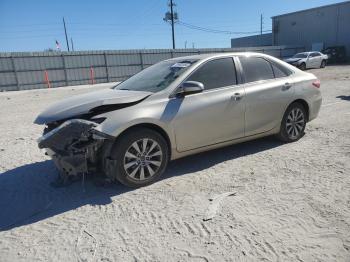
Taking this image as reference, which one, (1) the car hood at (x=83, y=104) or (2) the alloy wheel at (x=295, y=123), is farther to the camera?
(2) the alloy wheel at (x=295, y=123)

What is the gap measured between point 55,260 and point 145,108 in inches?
80.1

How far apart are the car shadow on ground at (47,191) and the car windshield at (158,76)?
1233 mm

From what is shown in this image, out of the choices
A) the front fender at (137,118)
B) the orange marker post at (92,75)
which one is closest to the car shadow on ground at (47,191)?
the front fender at (137,118)

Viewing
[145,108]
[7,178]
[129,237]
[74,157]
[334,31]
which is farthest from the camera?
[334,31]

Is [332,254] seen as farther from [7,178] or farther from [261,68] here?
[7,178]

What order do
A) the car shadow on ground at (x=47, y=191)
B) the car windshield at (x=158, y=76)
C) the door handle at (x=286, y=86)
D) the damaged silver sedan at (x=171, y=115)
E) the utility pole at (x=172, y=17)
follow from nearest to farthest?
the car shadow on ground at (x=47, y=191) < the damaged silver sedan at (x=171, y=115) < the car windshield at (x=158, y=76) < the door handle at (x=286, y=86) < the utility pole at (x=172, y=17)

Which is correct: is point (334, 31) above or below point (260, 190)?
above

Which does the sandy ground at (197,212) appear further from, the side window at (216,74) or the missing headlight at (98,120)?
the side window at (216,74)

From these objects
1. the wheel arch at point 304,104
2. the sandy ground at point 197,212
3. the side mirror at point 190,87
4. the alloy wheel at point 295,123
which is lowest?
the sandy ground at point 197,212

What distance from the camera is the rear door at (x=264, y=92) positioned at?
5.25m

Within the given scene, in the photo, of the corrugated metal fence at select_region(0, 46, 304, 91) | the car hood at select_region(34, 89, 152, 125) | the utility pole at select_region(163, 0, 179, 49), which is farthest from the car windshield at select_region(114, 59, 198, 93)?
the utility pole at select_region(163, 0, 179, 49)

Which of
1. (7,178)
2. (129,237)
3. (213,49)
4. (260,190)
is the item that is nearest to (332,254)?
(260,190)

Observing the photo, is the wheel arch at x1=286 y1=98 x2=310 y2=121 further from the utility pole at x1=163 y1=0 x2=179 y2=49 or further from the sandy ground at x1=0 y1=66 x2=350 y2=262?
the utility pole at x1=163 y1=0 x2=179 y2=49

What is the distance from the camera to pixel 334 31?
134 ft
